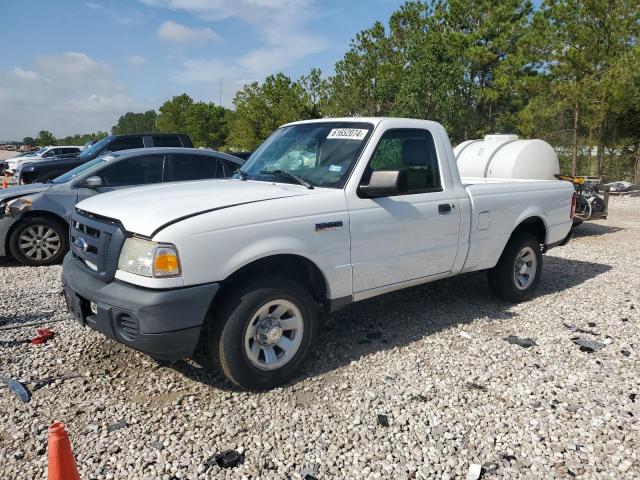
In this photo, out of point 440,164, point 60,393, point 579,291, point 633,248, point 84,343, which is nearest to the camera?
point 60,393

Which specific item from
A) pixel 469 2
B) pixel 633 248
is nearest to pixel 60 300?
pixel 633 248

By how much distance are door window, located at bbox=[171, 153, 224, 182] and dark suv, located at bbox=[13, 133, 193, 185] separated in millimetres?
4524

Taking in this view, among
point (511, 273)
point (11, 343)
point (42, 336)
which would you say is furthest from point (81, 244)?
point (511, 273)

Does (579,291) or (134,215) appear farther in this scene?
(579,291)

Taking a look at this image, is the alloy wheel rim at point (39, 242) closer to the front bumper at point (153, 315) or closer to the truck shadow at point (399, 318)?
the truck shadow at point (399, 318)

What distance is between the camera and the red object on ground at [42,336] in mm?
4473

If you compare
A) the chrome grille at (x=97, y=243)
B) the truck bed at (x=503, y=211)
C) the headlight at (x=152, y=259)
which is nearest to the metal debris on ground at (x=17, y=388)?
the chrome grille at (x=97, y=243)

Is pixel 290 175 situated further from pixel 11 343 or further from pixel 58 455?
pixel 11 343

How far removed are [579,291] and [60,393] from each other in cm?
592

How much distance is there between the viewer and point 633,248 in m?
9.48

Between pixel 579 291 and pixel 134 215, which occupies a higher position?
pixel 134 215

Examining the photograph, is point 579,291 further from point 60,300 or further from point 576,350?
point 60,300

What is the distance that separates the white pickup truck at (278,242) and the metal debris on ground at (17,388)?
2.04 feet

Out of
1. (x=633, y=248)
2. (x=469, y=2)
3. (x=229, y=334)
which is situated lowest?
(x=633, y=248)
